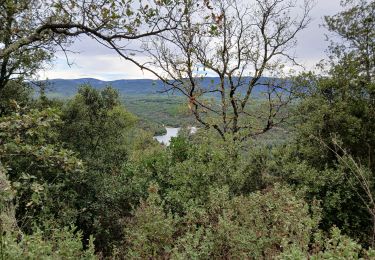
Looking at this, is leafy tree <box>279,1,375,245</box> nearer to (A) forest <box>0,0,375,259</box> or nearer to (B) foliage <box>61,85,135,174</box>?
(A) forest <box>0,0,375,259</box>

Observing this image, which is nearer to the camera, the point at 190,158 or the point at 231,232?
the point at 231,232

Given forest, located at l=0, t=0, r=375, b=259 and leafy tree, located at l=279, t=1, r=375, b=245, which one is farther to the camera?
leafy tree, located at l=279, t=1, r=375, b=245

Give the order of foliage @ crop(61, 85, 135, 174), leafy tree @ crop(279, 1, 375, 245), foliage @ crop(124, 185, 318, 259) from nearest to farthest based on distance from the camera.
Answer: foliage @ crop(124, 185, 318, 259)
leafy tree @ crop(279, 1, 375, 245)
foliage @ crop(61, 85, 135, 174)

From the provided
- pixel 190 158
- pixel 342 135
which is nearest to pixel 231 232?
pixel 190 158

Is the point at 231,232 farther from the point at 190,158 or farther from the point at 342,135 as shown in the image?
the point at 342,135

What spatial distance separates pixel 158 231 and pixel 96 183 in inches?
366

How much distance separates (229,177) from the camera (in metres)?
10.2

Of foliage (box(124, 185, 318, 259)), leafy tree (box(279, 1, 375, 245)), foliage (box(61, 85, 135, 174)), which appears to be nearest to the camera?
foliage (box(124, 185, 318, 259))

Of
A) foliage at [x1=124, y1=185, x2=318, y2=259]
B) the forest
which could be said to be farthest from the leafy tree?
foliage at [x1=124, y1=185, x2=318, y2=259]

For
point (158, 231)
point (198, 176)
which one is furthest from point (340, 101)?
point (158, 231)

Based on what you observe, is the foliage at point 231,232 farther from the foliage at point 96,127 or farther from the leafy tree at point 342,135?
the foliage at point 96,127

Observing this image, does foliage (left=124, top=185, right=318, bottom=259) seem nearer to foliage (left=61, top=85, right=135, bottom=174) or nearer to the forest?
the forest

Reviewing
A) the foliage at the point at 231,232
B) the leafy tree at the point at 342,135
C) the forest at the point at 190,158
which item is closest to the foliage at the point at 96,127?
the forest at the point at 190,158

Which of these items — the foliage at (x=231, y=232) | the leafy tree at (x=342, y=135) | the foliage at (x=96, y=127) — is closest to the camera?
the foliage at (x=231, y=232)
